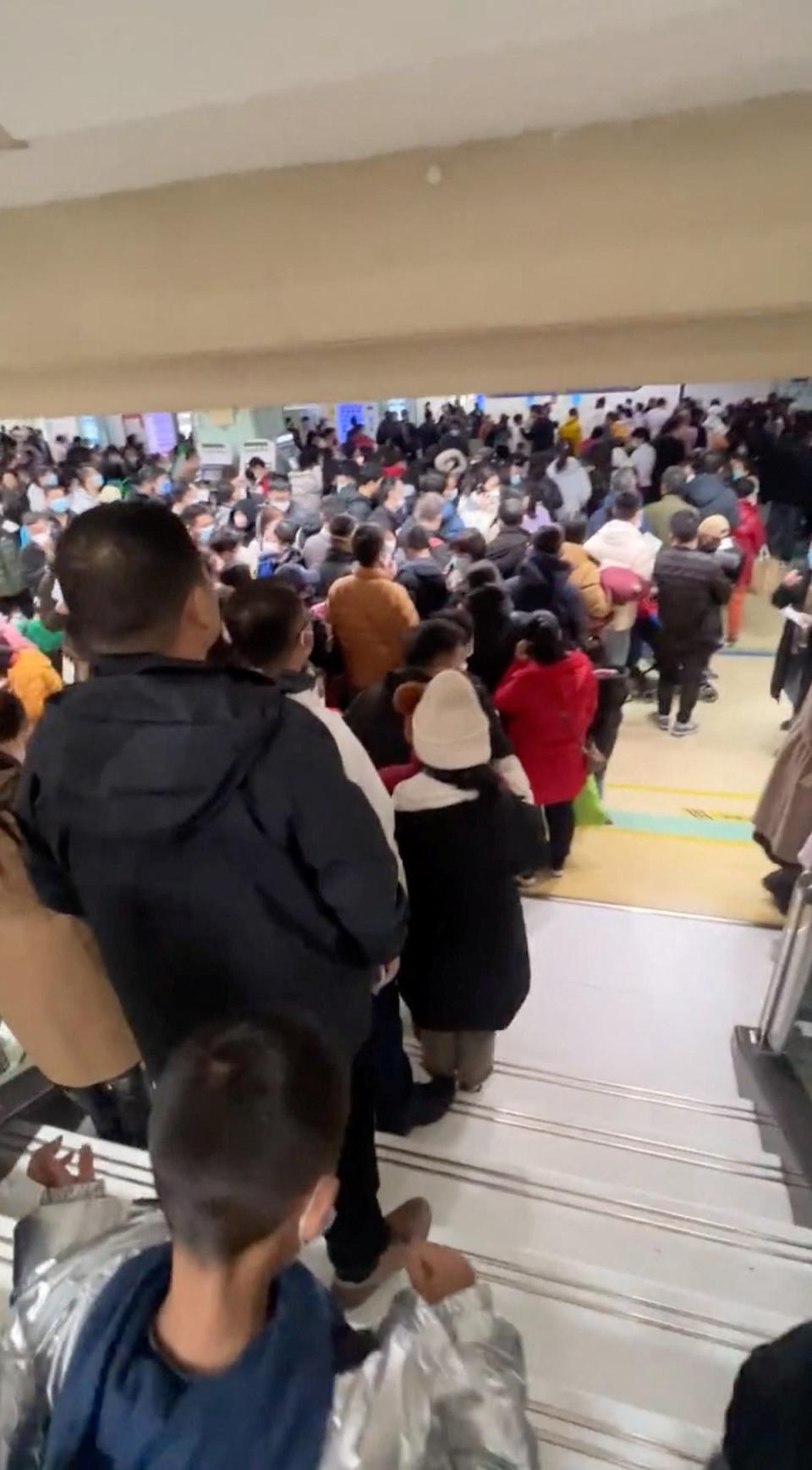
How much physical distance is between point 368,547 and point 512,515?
1927mm

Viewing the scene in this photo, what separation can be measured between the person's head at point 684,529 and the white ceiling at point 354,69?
4.37 m

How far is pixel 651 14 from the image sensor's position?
0.88m

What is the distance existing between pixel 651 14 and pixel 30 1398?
1.59 metres

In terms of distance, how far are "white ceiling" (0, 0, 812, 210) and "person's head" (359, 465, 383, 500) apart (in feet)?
21.3

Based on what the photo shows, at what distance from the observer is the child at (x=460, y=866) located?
6.16ft

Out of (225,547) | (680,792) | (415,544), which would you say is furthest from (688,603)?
(225,547)

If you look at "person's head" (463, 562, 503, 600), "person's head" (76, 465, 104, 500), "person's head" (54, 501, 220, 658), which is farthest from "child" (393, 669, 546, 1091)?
"person's head" (76, 465, 104, 500)

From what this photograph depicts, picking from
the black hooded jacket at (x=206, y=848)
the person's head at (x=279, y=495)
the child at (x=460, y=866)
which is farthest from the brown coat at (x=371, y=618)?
the person's head at (x=279, y=495)

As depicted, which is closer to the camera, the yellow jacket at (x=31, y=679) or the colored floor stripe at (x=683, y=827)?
the yellow jacket at (x=31, y=679)

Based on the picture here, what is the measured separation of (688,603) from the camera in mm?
5262

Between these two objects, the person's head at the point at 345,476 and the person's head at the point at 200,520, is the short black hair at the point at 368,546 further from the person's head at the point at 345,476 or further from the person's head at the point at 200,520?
the person's head at the point at 345,476

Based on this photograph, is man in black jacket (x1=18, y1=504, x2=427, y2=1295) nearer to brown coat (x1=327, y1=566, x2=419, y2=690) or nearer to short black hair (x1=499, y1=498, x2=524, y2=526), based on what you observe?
brown coat (x1=327, y1=566, x2=419, y2=690)

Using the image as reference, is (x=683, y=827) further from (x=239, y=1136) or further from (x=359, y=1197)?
(x=239, y=1136)

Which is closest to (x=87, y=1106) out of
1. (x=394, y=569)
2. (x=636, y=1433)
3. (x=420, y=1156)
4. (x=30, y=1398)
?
(x=420, y=1156)
